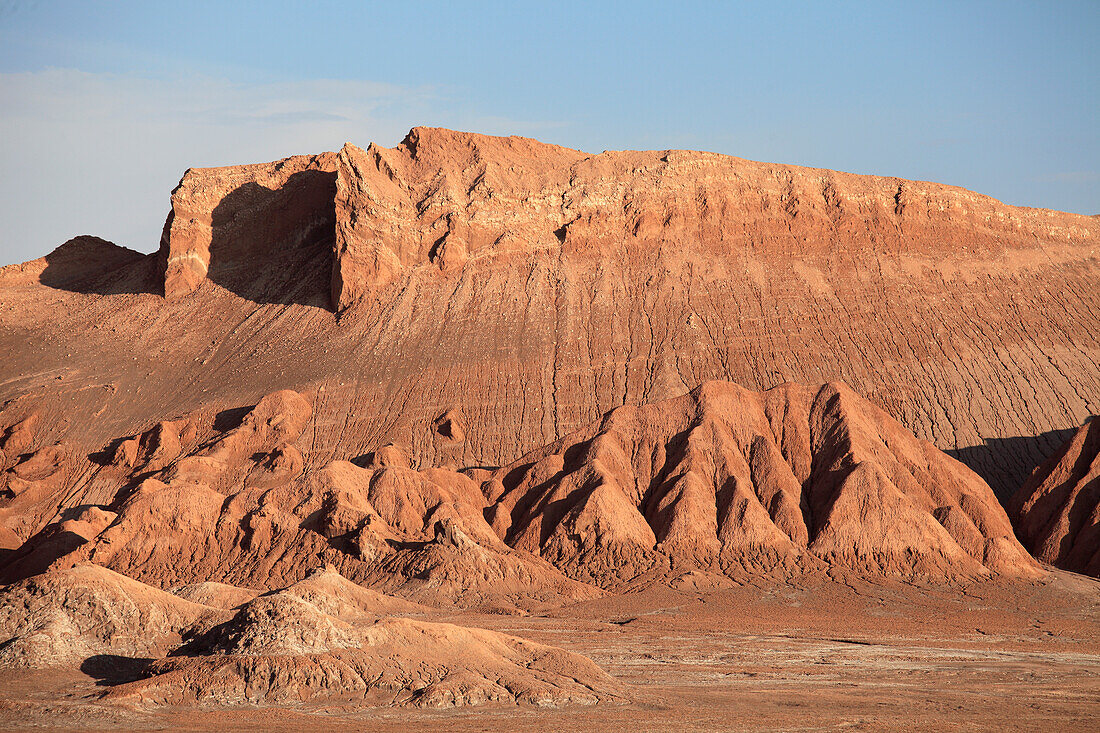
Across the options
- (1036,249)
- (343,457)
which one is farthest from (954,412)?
(343,457)

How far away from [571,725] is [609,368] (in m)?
35.0

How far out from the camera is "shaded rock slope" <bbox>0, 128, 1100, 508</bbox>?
180ft

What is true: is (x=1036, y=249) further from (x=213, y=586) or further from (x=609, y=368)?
(x=213, y=586)

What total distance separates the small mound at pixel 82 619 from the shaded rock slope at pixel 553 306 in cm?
2459

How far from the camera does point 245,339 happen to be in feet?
213

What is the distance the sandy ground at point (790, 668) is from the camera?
2250cm

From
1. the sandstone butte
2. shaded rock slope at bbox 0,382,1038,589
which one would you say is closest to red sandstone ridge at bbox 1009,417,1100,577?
the sandstone butte

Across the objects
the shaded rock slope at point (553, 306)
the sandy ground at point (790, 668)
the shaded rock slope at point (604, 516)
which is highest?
the shaded rock slope at point (553, 306)

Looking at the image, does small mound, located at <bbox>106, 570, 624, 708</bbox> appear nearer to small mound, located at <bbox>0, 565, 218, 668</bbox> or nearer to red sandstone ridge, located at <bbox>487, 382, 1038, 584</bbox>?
small mound, located at <bbox>0, 565, 218, 668</bbox>

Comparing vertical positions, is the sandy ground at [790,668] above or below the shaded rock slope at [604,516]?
below

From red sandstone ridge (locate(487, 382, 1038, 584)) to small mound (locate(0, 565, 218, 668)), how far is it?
17.9 m

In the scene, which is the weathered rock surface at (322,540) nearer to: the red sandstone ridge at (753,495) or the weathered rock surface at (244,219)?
the red sandstone ridge at (753,495)

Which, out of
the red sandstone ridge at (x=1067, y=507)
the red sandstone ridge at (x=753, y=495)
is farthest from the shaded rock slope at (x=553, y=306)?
the red sandstone ridge at (x=753, y=495)

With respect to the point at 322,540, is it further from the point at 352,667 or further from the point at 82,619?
the point at 352,667
